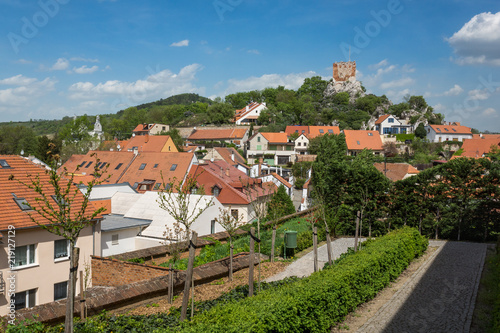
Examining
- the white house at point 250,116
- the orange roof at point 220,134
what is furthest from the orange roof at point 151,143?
the white house at point 250,116

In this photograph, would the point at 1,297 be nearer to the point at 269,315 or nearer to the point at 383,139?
the point at 269,315

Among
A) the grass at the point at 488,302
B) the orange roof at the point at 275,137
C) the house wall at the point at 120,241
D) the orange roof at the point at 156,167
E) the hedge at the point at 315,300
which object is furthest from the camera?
the orange roof at the point at 275,137

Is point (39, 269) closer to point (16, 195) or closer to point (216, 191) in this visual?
point (16, 195)

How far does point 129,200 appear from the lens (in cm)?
2634

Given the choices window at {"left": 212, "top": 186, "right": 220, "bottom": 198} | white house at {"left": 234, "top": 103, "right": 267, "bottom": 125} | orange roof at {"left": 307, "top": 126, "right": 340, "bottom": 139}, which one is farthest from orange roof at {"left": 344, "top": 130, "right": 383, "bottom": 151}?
window at {"left": 212, "top": 186, "right": 220, "bottom": 198}

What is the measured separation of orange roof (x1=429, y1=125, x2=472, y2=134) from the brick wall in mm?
80434

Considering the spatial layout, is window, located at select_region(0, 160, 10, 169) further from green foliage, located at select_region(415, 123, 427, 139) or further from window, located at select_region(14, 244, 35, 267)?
green foliage, located at select_region(415, 123, 427, 139)

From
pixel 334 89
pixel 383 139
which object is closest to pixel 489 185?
pixel 383 139

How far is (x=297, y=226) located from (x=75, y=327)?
18.1m

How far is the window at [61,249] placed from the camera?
659 inches

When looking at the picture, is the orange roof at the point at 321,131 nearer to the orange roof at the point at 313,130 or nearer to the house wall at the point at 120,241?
the orange roof at the point at 313,130

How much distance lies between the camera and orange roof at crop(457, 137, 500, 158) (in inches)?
2311

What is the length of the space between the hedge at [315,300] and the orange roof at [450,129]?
3010 inches

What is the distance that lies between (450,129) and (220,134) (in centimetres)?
4951
